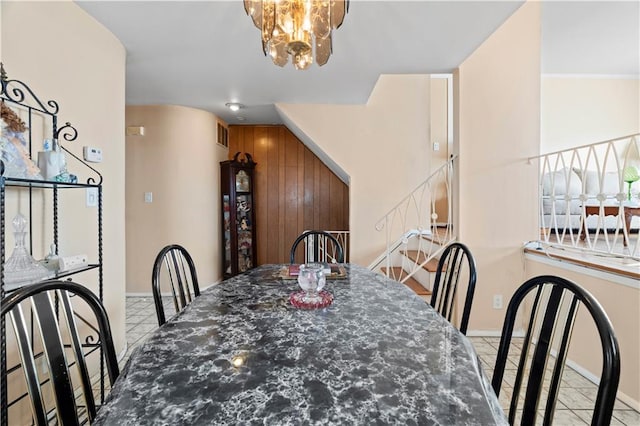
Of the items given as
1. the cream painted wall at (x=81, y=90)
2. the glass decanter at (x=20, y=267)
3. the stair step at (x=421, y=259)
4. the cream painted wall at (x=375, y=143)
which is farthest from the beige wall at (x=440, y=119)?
the glass decanter at (x=20, y=267)

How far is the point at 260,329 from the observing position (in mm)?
1034

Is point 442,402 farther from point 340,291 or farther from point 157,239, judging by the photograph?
point 157,239

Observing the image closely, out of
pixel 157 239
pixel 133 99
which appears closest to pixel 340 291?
pixel 157 239

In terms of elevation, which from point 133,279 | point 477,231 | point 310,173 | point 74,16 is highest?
point 74,16

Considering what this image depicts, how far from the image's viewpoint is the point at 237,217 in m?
4.71

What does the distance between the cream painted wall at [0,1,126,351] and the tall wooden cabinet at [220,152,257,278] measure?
2.22 meters

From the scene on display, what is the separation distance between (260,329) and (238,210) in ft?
12.7

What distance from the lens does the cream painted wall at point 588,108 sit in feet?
15.8

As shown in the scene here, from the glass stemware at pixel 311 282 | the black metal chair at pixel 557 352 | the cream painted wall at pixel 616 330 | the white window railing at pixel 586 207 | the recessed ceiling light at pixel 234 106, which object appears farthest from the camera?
the recessed ceiling light at pixel 234 106

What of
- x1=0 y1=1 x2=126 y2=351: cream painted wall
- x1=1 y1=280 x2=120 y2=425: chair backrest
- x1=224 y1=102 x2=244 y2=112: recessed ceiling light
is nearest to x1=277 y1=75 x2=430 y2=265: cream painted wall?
x1=224 y1=102 x2=244 y2=112: recessed ceiling light

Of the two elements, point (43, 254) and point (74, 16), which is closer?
point (43, 254)

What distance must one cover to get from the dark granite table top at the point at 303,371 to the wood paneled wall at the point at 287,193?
390 cm

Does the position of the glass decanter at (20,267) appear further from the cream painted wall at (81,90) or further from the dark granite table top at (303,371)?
the dark granite table top at (303,371)

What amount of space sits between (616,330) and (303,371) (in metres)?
2.24
